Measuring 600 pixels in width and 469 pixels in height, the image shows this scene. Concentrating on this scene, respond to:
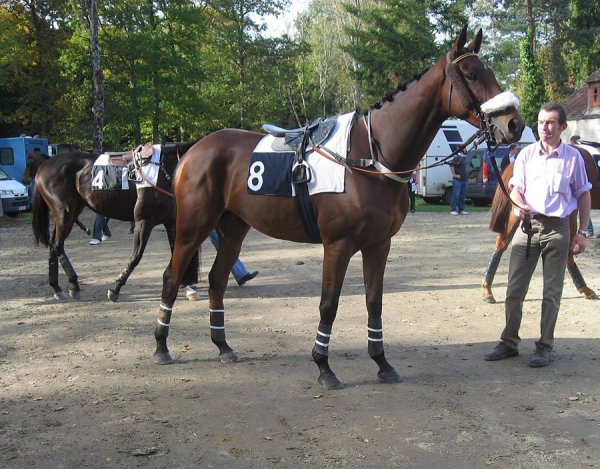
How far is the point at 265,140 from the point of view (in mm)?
5098

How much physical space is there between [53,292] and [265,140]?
479cm

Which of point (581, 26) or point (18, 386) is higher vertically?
point (581, 26)

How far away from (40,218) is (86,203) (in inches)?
33.8

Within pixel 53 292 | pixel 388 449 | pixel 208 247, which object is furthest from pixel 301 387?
pixel 208 247

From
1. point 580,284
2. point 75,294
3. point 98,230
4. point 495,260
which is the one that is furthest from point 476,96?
point 98,230

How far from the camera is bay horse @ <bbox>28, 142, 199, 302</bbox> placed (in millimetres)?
7766

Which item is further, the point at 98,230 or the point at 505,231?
the point at 98,230

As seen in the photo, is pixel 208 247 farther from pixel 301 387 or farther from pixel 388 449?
pixel 388 449

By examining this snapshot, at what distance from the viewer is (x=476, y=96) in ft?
14.1

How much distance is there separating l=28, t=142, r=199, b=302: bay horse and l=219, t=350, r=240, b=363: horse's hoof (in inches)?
98.9

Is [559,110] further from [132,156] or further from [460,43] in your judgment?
[132,156]

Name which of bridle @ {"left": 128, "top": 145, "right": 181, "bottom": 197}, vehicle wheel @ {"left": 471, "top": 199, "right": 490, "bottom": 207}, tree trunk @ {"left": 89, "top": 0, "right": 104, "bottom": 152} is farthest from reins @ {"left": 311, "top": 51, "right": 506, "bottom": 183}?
vehicle wheel @ {"left": 471, "top": 199, "right": 490, "bottom": 207}

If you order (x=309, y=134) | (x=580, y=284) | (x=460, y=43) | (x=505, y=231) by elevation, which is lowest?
(x=580, y=284)

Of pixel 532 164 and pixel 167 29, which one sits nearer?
pixel 532 164
